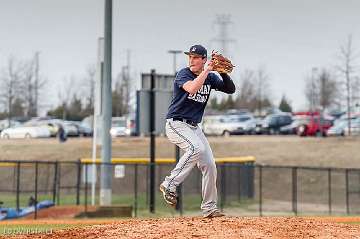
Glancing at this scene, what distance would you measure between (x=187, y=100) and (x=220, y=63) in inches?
24.7

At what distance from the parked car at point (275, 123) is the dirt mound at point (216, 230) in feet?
156

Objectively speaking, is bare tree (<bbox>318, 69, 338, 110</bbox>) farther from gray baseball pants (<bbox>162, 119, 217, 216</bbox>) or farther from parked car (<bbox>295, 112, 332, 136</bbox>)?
gray baseball pants (<bbox>162, 119, 217, 216</bbox>)

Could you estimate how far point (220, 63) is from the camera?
8695 mm

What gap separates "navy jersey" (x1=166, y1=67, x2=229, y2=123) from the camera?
8688 millimetres

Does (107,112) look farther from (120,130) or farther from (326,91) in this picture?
(326,91)

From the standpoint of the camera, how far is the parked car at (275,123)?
2201 inches

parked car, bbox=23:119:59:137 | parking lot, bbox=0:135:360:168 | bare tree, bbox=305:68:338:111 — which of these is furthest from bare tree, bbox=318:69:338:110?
parked car, bbox=23:119:59:137

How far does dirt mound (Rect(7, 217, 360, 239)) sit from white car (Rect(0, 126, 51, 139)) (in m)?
45.1

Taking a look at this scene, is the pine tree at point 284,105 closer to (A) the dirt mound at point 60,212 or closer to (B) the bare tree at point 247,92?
(B) the bare tree at point 247,92

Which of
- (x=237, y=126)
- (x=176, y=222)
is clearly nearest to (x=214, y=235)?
(x=176, y=222)

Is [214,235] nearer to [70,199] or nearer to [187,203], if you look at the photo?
[187,203]

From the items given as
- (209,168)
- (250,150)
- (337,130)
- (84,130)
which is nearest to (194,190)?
(250,150)

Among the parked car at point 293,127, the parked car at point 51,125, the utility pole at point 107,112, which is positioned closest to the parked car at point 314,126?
the parked car at point 293,127

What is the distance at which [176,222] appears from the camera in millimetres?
8438
